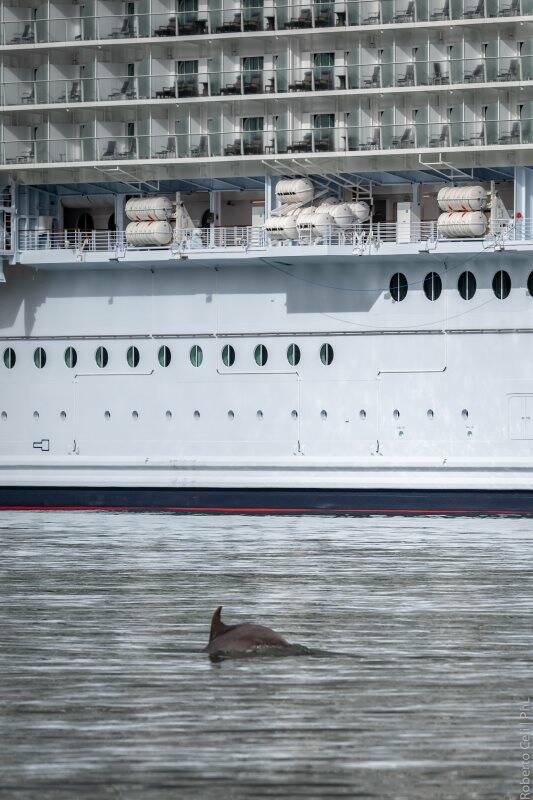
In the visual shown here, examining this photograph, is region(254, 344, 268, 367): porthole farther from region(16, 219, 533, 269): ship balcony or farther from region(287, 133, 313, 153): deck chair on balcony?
region(287, 133, 313, 153): deck chair on balcony

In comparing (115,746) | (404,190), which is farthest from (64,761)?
(404,190)

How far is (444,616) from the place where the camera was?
21.8 meters

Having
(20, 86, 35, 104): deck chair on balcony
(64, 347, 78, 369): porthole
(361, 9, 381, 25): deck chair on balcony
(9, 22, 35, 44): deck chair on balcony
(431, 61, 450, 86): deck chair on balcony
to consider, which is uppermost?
(9, 22, 35, 44): deck chair on balcony

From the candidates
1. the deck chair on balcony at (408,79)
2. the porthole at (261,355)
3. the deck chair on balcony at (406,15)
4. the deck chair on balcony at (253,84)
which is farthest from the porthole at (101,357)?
the deck chair on balcony at (406,15)

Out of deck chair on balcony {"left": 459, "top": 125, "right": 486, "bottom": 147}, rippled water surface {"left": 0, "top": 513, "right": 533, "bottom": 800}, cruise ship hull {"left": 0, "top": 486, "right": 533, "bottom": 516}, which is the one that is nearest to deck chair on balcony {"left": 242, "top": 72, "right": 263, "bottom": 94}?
deck chair on balcony {"left": 459, "top": 125, "right": 486, "bottom": 147}

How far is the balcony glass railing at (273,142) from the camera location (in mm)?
44625

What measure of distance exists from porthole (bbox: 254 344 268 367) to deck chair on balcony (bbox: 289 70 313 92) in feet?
23.4

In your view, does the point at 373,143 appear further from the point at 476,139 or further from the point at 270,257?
the point at 270,257

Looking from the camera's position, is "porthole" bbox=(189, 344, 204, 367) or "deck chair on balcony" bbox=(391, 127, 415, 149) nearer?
"deck chair on balcony" bbox=(391, 127, 415, 149)

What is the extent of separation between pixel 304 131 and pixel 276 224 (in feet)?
10.8

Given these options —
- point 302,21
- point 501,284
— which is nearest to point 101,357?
point 302,21

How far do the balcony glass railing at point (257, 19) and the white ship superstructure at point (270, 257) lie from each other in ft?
0.22

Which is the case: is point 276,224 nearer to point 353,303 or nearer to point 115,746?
point 353,303

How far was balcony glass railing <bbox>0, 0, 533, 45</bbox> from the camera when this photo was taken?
148 feet
